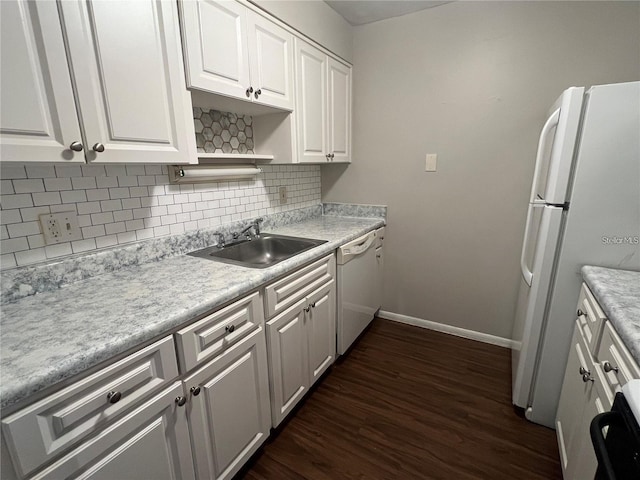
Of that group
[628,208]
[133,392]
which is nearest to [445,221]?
[628,208]

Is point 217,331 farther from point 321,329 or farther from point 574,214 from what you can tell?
point 574,214

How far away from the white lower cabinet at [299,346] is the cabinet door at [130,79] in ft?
2.90

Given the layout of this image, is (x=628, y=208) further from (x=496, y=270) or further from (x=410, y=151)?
(x=410, y=151)

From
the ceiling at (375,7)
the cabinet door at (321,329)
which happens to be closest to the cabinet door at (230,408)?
the cabinet door at (321,329)

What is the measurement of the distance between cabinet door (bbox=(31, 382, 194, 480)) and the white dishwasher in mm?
1151

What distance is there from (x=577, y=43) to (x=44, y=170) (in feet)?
8.95

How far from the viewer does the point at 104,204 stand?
50.2 inches

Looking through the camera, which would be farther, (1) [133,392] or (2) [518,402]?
(2) [518,402]

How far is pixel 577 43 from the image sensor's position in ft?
5.71

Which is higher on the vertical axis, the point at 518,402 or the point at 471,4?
the point at 471,4

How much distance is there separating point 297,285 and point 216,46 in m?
1.14

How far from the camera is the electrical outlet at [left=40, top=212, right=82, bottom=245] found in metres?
1.11

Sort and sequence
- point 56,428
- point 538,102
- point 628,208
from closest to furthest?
point 56,428
point 628,208
point 538,102

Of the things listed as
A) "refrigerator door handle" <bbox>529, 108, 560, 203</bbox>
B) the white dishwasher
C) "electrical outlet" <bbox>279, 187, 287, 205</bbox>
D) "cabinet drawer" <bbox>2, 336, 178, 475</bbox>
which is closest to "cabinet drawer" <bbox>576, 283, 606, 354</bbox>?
"refrigerator door handle" <bbox>529, 108, 560, 203</bbox>
